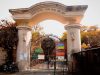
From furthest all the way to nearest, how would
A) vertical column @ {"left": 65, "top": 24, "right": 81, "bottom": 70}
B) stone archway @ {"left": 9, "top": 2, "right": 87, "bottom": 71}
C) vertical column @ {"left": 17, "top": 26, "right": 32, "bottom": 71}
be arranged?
vertical column @ {"left": 17, "top": 26, "right": 32, "bottom": 71}, stone archway @ {"left": 9, "top": 2, "right": 87, "bottom": 71}, vertical column @ {"left": 65, "top": 24, "right": 81, "bottom": 70}

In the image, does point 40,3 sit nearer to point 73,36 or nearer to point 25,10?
point 25,10

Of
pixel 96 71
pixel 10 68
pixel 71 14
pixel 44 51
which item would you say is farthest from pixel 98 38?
pixel 96 71

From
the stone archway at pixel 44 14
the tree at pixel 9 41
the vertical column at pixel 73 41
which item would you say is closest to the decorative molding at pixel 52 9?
the stone archway at pixel 44 14

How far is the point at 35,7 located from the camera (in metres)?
16.7

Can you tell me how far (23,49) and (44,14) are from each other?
13.8ft

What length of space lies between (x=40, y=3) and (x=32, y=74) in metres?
6.85

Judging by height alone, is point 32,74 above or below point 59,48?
below

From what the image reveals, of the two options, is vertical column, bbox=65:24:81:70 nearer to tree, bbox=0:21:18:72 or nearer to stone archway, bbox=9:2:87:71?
stone archway, bbox=9:2:87:71

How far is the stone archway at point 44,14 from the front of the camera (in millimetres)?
16312

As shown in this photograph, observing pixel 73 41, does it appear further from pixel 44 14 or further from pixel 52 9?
pixel 44 14

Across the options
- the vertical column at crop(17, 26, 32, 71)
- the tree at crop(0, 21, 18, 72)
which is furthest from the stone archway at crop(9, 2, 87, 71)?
the tree at crop(0, 21, 18, 72)

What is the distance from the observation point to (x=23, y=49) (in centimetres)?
1666

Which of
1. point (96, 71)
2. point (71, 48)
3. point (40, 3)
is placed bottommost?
point (96, 71)

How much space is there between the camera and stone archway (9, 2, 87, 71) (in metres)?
16.3
